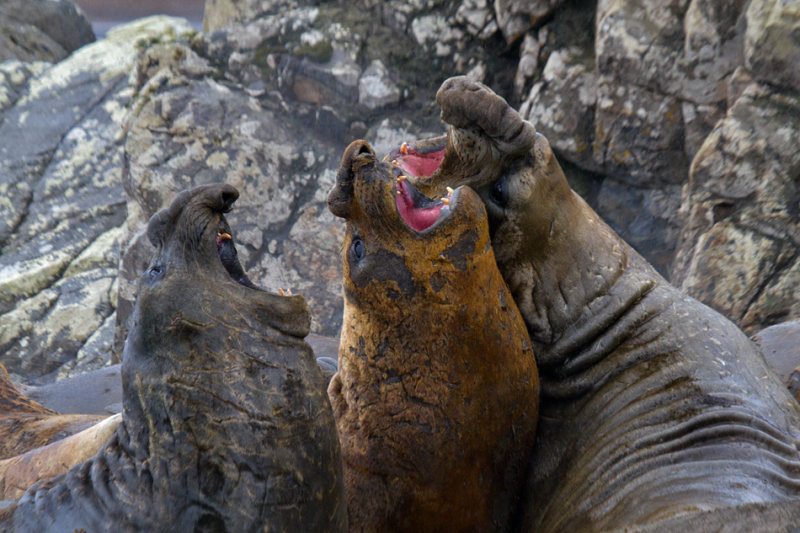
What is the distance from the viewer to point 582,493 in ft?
8.34

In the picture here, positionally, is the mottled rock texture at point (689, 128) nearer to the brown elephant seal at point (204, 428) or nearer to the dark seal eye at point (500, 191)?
the dark seal eye at point (500, 191)

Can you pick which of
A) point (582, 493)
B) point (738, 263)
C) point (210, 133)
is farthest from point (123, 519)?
point (210, 133)

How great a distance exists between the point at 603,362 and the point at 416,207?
91 centimetres

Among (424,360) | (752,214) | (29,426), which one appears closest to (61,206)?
(29,426)

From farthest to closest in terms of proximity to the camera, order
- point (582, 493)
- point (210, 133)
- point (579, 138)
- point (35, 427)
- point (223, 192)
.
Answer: point (210, 133) → point (579, 138) → point (35, 427) → point (582, 493) → point (223, 192)

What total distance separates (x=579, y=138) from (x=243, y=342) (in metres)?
4.75

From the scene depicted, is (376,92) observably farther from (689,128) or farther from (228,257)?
(228,257)

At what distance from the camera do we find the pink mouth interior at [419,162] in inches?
119

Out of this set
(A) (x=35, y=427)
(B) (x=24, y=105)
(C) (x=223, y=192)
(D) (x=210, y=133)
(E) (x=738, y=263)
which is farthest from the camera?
(B) (x=24, y=105)

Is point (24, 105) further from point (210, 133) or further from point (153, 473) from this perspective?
point (153, 473)

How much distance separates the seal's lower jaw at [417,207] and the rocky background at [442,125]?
10.6 feet

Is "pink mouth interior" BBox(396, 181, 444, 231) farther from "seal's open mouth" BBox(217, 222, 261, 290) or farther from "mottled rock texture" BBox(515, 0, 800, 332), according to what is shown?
"mottled rock texture" BBox(515, 0, 800, 332)

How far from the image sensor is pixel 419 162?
122 inches

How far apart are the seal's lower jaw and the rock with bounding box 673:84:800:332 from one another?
10.5ft
